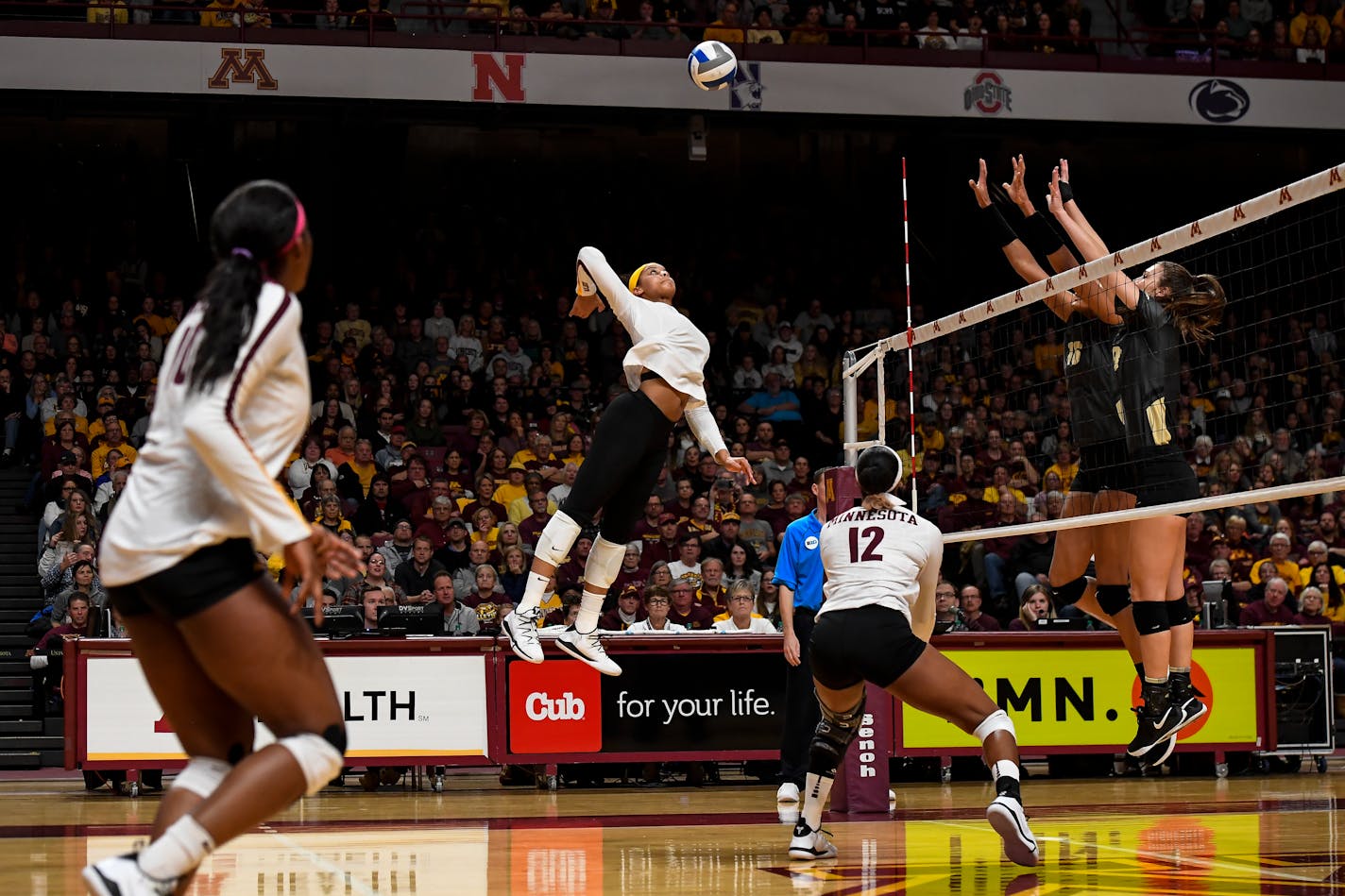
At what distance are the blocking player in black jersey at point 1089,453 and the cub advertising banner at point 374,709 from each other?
18.6 ft

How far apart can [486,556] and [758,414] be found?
584 cm

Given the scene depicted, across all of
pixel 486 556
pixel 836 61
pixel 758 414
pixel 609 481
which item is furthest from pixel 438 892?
pixel 836 61

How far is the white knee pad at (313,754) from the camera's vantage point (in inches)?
164

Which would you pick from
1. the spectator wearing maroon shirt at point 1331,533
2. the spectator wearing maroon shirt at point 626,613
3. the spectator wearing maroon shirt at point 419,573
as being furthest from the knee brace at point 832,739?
the spectator wearing maroon shirt at point 1331,533

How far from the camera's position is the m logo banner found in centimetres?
1764

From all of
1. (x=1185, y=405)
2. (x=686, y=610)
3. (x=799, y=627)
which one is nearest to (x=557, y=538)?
(x=799, y=627)

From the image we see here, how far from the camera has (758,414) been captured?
19141 mm

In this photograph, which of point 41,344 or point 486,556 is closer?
point 486,556

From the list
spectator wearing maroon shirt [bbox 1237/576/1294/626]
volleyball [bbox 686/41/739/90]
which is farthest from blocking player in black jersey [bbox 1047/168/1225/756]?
spectator wearing maroon shirt [bbox 1237/576/1294/626]

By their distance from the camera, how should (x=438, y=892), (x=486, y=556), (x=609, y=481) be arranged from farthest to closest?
(x=486, y=556)
(x=609, y=481)
(x=438, y=892)

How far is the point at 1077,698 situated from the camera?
12859 mm

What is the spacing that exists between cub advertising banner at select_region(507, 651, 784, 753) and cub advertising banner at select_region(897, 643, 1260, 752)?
1.17 meters

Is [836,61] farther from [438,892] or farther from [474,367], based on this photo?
[438,892]

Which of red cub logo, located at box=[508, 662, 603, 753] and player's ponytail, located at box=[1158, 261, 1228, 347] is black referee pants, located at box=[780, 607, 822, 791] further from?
player's ponytail, located at box=[1158, 261, 1228, 347]
